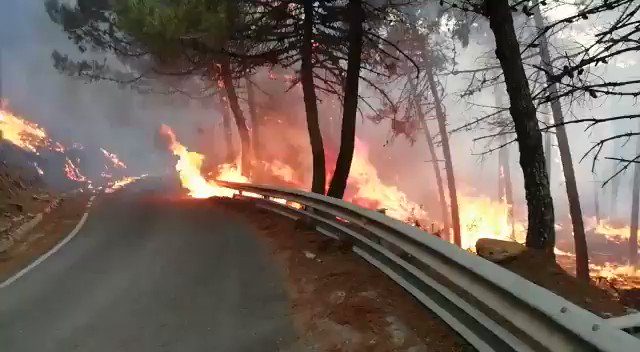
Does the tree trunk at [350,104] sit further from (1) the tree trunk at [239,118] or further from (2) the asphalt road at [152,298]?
(1) the tree trunk at [239,118]

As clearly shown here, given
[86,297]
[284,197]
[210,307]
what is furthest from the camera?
[284,197]

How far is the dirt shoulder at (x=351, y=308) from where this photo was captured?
455 centimetres

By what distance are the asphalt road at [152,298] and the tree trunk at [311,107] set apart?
3518 millimetres

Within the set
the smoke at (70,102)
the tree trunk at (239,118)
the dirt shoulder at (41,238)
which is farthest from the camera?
the smoke at (70,102)

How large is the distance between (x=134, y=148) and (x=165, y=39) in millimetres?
53884

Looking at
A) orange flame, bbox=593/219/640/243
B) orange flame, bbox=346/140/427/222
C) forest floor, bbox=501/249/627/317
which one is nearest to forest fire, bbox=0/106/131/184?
orange flame, bbox=346/140/427/222

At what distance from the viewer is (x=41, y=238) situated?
12516mm

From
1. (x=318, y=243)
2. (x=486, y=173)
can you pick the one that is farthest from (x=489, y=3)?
(x=486, y=173)

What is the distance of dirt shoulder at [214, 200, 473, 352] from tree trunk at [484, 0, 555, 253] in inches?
111

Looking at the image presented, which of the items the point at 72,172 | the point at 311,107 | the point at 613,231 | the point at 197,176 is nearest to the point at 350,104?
the point at 311,107

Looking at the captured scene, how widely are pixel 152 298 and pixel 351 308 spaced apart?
2.79 m

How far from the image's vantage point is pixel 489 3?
7840 mm

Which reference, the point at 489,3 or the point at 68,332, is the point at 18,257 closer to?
the point at 68,332

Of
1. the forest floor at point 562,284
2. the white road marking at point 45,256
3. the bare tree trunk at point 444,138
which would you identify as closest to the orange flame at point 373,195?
the bare tree trunk at point 444,138
